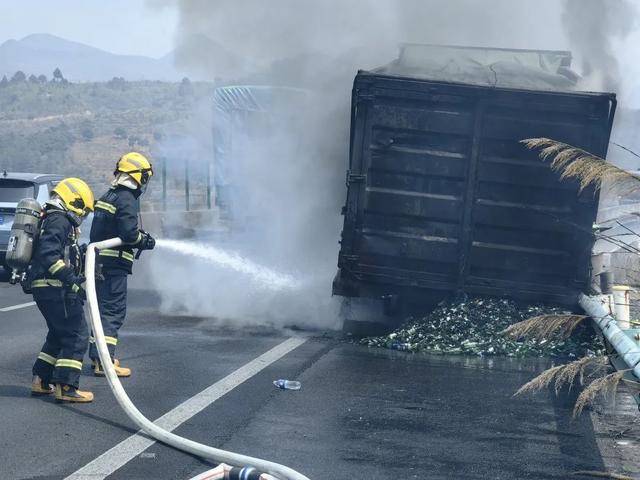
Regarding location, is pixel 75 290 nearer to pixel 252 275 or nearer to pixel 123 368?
pixel 123 368

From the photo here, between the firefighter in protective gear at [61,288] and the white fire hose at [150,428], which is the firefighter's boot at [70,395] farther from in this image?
the white fire hose at [150,428]

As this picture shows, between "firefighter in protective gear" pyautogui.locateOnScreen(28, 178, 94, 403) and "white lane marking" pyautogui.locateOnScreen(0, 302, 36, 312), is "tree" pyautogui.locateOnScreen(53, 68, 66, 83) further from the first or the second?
"firefighter in protective gear" pyautogui.locateOnScreen(28, 178, 94, 403)

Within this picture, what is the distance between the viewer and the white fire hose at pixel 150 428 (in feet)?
17.7

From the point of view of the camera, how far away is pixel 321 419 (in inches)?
276

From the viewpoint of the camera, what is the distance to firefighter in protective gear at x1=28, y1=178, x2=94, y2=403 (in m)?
7.32

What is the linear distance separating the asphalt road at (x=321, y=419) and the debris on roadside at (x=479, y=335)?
379 millimetres

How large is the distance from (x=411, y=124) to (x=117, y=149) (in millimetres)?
61162

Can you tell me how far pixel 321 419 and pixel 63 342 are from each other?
1.92 metres

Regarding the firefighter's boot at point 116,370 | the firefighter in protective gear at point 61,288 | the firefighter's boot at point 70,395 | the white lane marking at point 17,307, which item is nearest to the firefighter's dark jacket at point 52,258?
the firefighter in protective gear at point 61,288

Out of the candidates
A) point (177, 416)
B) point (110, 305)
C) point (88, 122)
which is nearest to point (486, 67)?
point (110, 305)

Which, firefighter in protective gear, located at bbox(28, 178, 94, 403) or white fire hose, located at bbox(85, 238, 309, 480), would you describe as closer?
white fire hose, located at bbox(85, 238, 309, 480)

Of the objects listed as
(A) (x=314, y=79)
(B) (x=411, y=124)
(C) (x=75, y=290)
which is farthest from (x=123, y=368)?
(A) (x=314, y=79)

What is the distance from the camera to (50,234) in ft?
24.0

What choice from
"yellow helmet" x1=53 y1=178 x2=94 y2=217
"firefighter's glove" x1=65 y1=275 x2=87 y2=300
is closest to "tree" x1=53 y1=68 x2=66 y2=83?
"yellow helmet" x1=53 y1=178 x2=94 y2=217
